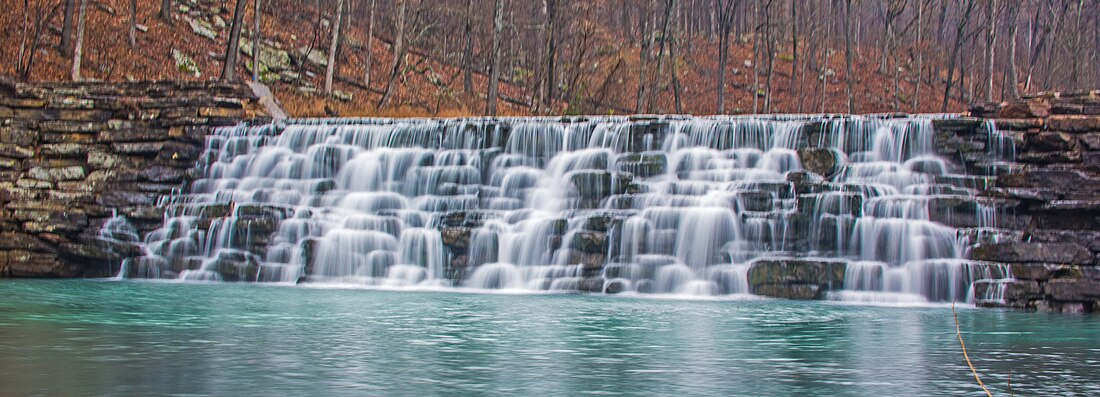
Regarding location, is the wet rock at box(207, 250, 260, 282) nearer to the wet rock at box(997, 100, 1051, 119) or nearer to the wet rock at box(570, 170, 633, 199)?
the wet rock at box(570, 170, 633, 199)

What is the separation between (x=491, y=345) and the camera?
29.0 feet

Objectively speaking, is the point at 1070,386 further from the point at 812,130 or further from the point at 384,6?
the point at 384,6

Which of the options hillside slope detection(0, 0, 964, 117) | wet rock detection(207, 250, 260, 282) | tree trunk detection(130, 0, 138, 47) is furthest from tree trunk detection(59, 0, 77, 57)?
wet rock detection(207, 250, 260, 282)

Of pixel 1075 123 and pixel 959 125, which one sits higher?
pixel 959 125

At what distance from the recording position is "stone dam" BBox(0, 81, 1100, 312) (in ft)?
49.2

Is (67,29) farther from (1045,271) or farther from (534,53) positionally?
(1045,271)

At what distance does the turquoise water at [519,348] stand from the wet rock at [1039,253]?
1324 mm

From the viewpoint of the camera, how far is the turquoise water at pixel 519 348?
6.72 metres

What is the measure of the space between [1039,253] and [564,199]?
310 inches

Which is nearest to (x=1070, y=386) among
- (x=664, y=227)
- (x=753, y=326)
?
(x=753, y=326)

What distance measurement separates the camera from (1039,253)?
45.8 ft

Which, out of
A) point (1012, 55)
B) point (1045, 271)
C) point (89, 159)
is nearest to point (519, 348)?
point (1045, 271)

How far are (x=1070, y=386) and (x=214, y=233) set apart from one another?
14753 millimetres

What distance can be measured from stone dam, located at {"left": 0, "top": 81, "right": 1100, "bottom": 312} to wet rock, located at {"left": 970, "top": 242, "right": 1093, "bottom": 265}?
0.03m
